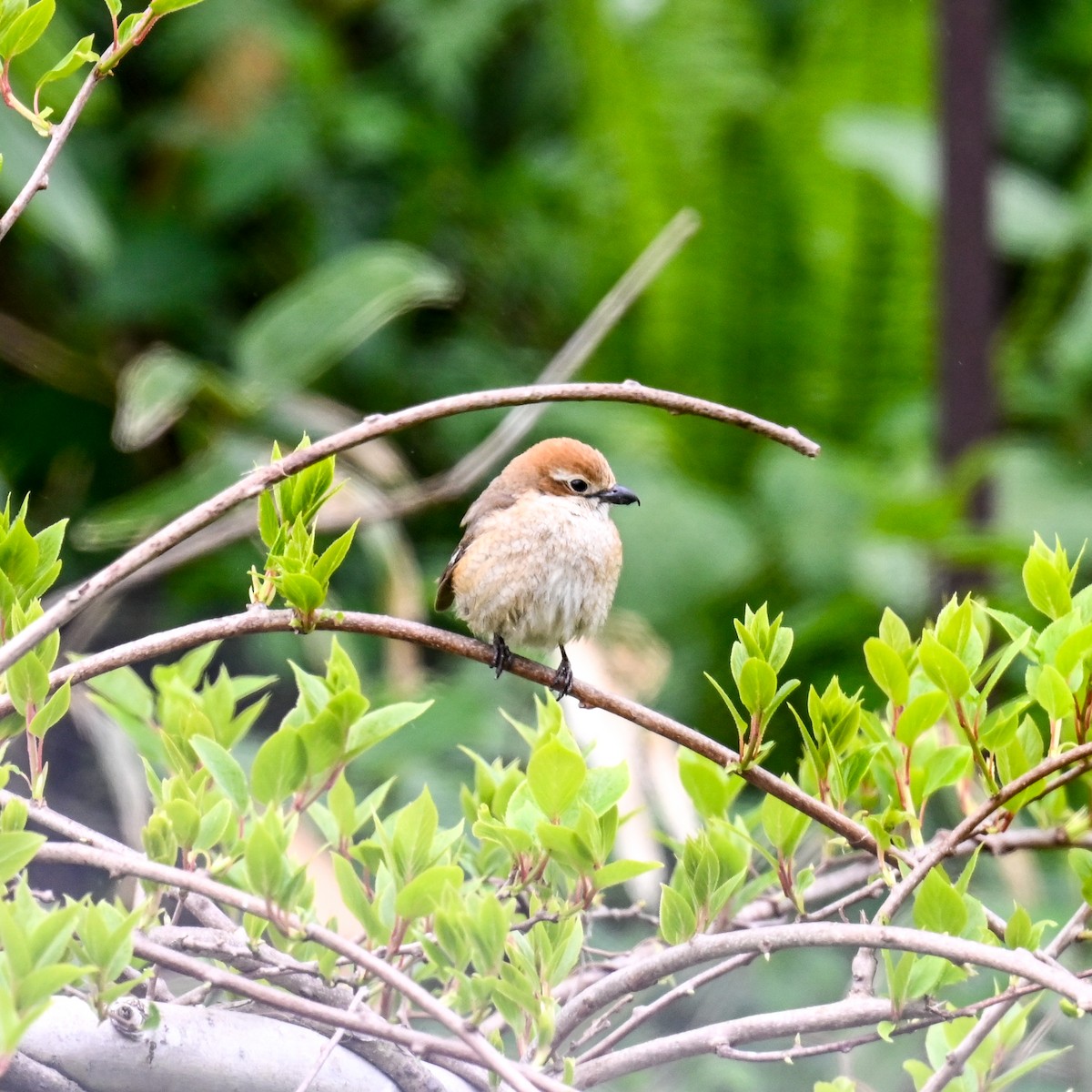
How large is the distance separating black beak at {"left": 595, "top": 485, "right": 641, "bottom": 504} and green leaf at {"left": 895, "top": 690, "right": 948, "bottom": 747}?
1.22 metres

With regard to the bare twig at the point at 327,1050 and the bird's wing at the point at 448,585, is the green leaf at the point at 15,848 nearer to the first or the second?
the bare twig at the point at 327,1050

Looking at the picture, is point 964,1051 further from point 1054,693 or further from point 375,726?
point 375,726

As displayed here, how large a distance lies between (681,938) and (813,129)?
Answer: 3601 millimetres

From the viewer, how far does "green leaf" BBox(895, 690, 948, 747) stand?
4.17 ft

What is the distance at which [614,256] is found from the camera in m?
4.54

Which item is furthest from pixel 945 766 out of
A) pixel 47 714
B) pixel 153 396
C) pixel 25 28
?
pixel 153 396

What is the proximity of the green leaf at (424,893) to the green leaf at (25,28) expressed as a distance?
78cm

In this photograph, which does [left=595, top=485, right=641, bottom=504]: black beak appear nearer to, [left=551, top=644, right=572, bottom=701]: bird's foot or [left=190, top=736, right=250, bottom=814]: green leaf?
[left=551, top=644, right=572, bottom=701]: bird's foot

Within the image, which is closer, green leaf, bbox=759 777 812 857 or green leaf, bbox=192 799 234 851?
green leaf, bbox=192 799 234 851

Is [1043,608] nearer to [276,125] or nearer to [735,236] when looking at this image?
[735,236]

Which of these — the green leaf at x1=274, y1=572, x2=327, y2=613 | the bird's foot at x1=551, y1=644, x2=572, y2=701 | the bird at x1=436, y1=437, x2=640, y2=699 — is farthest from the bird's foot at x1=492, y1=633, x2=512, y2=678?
the bird at x1=436, y1=437, x2=640, y2=699

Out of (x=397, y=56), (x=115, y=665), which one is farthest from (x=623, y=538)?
(x=115, y=665)

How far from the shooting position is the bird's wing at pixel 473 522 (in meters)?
2.46

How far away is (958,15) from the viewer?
328cm
